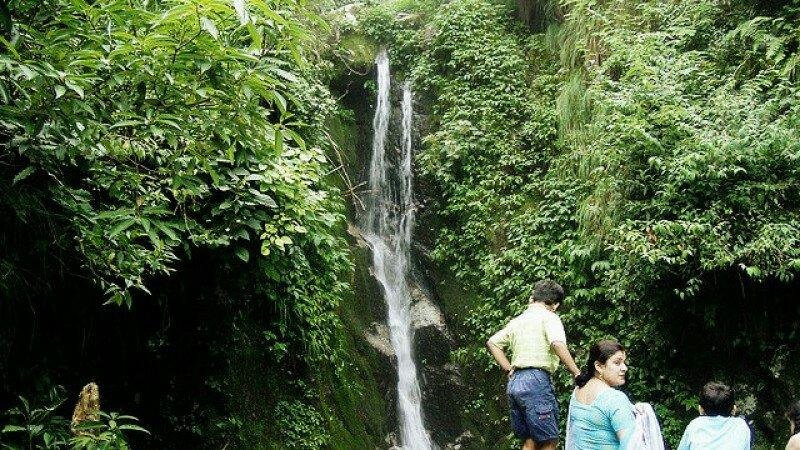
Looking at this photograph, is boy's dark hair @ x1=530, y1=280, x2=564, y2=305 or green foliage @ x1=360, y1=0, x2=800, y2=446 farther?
green foliage @ x1=360, y1=0, x2=800, y2=446

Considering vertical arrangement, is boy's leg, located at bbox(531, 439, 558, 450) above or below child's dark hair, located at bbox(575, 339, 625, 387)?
below

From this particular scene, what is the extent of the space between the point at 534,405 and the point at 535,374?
237 mm

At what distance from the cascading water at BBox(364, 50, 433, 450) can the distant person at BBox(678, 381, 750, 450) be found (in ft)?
16.3

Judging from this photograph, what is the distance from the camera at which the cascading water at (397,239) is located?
8.83m

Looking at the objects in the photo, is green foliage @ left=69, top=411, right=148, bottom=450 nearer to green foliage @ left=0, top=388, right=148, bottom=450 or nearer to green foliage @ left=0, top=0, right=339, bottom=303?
green foliage @ left=0, top=388, right=148, bottom=450

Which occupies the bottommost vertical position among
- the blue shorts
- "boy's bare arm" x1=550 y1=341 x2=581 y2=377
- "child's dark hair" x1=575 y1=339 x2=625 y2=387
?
the blue shorts

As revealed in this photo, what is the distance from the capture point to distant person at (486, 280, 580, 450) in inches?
196

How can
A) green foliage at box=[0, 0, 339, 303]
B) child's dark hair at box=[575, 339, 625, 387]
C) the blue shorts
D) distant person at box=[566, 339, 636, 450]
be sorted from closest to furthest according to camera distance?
green foliage at box=[0, 0, 339, 303]
distant person at box=[566, 339, 636, 450]
child's dark hair at box=[575, 339, 625, 387]
the blue shorts

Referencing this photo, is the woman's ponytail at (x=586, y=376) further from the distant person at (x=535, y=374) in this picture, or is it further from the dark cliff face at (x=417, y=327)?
the dark cliff face at (x=417, y=327)

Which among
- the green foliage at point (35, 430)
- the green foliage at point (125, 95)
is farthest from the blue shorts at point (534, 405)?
the green foliage at point (35, 430)

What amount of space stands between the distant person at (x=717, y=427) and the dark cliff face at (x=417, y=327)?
4883mm

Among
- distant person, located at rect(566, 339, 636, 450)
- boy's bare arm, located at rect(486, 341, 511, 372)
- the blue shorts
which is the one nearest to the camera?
distant person, located at rect(566, 339, 636, 450)

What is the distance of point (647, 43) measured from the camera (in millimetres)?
7637

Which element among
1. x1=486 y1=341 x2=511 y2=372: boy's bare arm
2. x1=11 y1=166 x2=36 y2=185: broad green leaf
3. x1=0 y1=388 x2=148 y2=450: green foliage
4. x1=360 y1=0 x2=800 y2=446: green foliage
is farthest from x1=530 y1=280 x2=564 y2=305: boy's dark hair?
x1=11 y1=166 x2=36 y2=185: broad green leaf
